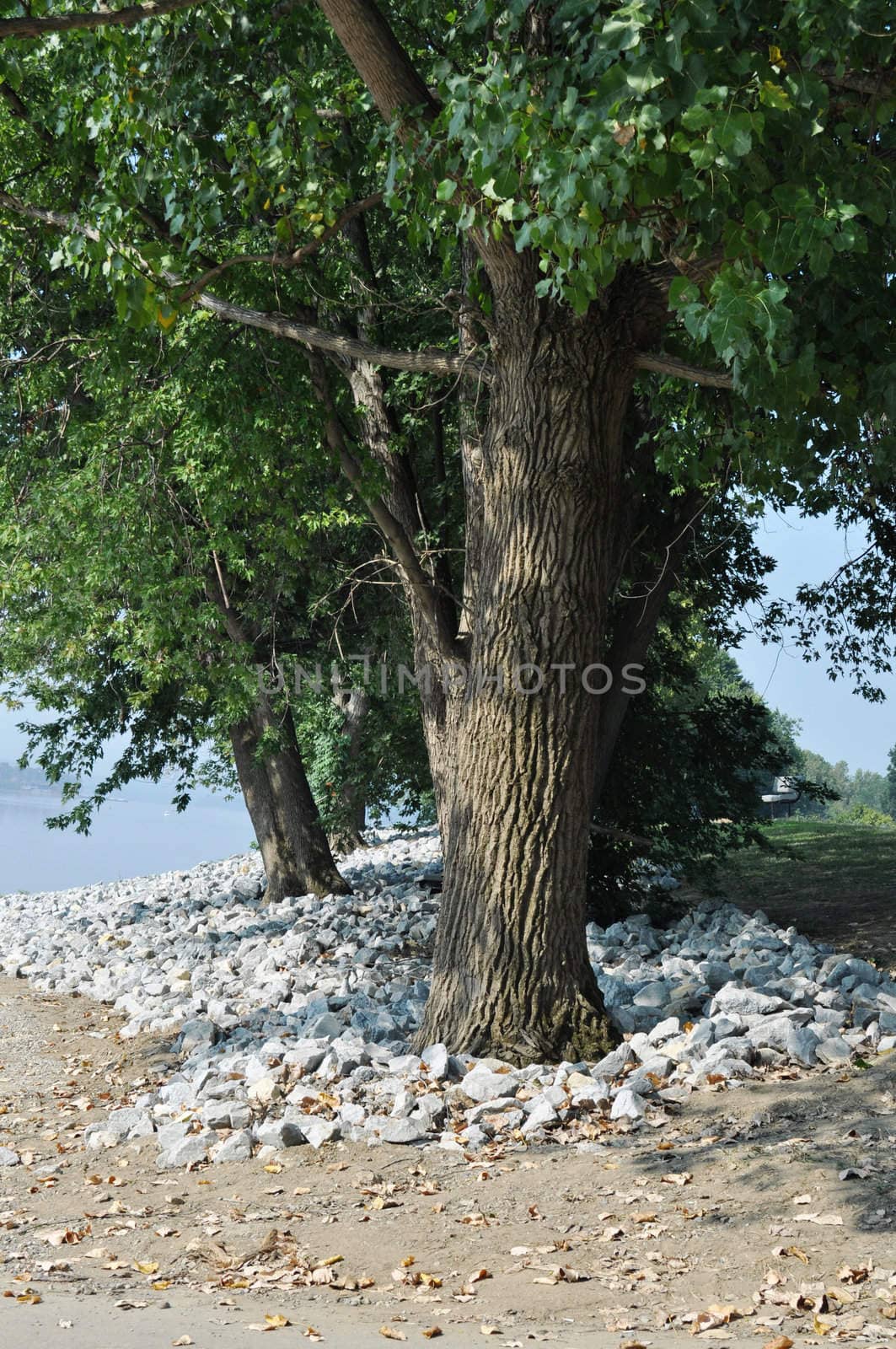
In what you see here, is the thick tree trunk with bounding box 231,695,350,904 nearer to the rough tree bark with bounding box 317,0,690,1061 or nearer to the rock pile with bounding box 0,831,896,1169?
the rock pile with bounding box 0,831,896,1169

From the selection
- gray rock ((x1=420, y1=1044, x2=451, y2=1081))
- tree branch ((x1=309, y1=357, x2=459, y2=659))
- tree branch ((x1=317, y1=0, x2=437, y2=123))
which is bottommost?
gray rock ((x1=420, y1=1044, x2=451, y2=1081))

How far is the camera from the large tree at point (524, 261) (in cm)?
472

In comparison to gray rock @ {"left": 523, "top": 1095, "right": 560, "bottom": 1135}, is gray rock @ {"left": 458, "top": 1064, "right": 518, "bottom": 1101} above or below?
above

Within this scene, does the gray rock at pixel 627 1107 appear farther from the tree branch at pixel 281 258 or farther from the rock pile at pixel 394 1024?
the tree branch at pixel 281 258

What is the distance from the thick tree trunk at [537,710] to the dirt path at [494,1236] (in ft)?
3.53

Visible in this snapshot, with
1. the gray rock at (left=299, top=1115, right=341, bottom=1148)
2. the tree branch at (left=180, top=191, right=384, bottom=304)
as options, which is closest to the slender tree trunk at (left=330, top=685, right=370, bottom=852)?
the tree branch at (left=180, top=191, right=384, bottom=304)

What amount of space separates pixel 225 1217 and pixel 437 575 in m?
5.04

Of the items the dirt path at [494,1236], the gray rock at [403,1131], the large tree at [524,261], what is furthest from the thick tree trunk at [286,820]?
the gray rock at [403,1131]

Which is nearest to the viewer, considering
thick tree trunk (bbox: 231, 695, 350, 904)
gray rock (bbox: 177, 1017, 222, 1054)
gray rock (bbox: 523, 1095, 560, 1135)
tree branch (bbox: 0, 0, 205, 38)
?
tree branch (bbox: 0, 0, 205, 38)

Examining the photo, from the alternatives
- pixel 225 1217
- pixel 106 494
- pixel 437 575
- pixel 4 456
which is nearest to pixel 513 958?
pixel 225 1217

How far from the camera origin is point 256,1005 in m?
8.93

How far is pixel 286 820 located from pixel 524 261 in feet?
27.6

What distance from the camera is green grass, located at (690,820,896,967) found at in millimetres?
10992

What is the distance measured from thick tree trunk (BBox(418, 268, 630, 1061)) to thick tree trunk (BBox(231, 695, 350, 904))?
271 inches
